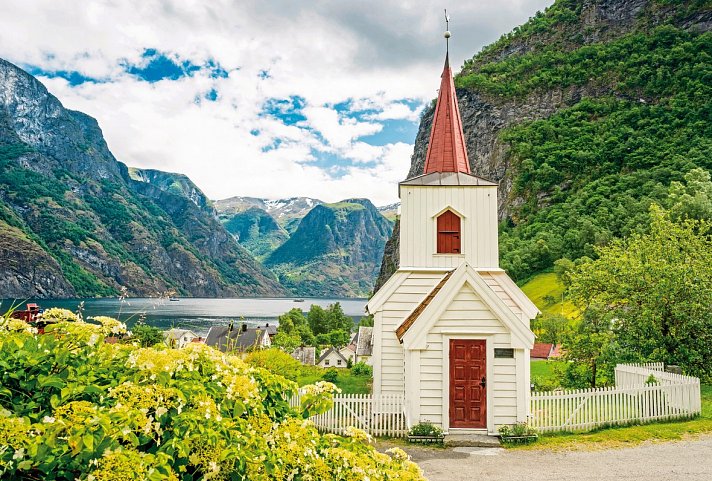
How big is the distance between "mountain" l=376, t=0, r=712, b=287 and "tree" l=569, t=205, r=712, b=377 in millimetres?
52975

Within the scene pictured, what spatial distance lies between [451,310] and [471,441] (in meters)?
3.40

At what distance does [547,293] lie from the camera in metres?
71.9

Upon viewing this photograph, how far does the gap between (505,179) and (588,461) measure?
11239 cm

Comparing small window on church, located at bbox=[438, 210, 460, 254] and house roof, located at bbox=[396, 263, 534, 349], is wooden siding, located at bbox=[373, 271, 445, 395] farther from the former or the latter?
house roof, located at bbox=[396, 263, 534, 349]

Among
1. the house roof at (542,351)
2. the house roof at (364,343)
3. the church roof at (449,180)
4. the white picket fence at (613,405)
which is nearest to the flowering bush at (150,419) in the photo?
the white picket fence at (613,405)

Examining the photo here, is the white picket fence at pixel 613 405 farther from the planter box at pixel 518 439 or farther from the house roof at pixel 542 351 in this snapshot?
the house roof at pixel 542 351

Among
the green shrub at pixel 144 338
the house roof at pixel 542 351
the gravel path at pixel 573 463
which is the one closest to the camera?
the green shrub at pixel 144 338

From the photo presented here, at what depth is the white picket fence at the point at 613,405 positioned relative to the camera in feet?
47.1

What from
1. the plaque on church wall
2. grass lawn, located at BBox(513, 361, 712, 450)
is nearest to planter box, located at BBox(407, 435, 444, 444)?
grass lawn, located at BBox(513, 361, 712, 450)

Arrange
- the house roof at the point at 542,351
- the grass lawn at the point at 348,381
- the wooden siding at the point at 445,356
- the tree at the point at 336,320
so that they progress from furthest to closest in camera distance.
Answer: the tree at the point at 336,320
the house roof at the point at 542,351
the grass lawn at the point at 348,381
the wooden siding at the point at 445,356

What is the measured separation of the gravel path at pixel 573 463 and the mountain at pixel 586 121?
63816mm

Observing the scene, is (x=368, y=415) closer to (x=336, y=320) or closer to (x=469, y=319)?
(x=469, y=319)

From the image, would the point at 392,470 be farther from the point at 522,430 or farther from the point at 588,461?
the point at 522,430

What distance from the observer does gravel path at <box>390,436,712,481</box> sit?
10344mm
